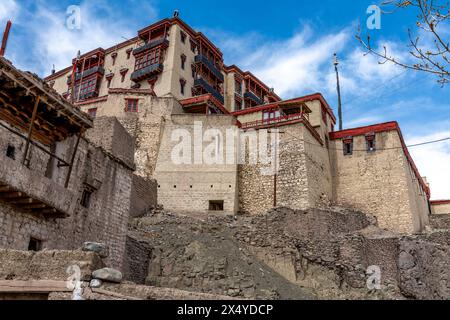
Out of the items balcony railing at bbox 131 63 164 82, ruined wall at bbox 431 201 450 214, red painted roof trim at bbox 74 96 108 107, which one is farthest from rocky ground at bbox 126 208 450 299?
balcony railing at bbox 131 63 164 82

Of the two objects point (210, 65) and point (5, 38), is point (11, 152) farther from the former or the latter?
point (210, 65)

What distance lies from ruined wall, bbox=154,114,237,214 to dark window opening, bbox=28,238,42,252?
683 inches

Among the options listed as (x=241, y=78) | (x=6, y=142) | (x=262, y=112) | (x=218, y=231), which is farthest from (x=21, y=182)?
(x=241, y=78)

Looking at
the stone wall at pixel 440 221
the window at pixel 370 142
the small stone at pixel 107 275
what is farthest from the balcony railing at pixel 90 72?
the small stone at pixel 107 275

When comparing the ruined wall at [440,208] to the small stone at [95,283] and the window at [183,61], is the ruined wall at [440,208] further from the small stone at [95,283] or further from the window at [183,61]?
the small stone at [95,283]

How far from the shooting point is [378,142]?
1320 inches

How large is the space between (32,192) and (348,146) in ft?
90.6

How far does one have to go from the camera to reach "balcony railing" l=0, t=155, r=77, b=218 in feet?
37.6

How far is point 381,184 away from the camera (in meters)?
32.2

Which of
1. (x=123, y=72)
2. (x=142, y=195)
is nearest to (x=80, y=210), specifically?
(x=142, y=195)

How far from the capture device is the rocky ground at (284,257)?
61.0 feet
